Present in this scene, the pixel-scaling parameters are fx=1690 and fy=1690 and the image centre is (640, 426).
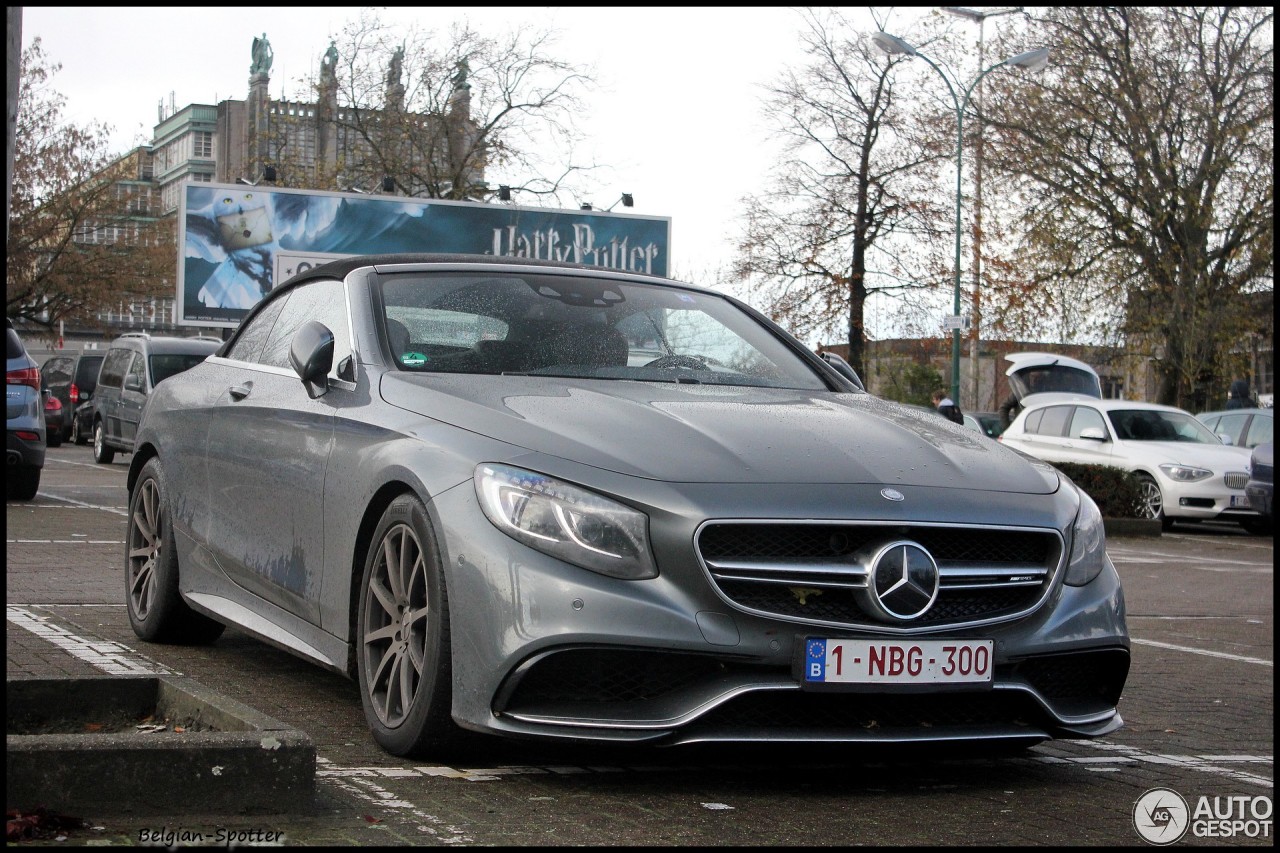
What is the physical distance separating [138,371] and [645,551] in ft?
78.9

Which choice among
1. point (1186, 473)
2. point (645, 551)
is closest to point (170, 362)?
point (1186, 473)

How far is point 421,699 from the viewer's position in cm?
446

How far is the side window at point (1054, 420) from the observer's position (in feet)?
73.5

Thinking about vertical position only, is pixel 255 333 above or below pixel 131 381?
above

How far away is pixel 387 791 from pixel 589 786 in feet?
1.74

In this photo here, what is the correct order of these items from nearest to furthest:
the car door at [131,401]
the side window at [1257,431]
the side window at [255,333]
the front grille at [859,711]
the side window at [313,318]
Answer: the front grille at [859,711]
the side window at [313,318]
the side window at [255,333]
the side window at [1257,431]
the car door at [131,401]

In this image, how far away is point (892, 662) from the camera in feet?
13.9

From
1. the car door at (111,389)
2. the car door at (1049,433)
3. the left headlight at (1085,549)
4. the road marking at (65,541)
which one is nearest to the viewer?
the left headlight at (1085,549)

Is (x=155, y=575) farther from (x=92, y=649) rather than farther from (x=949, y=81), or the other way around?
(x=949, y=81)

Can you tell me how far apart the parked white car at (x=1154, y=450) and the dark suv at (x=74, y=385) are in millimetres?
22159

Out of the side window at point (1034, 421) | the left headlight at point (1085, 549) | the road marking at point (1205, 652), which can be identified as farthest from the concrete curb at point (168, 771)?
the side window at point (1034, 421)

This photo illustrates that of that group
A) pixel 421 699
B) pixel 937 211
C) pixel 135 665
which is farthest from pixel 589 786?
pixel 937 211

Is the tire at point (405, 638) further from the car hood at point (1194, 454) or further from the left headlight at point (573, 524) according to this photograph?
the car hood at point (1194, 454)

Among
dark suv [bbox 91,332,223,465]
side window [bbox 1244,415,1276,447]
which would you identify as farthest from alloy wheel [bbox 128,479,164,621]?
side window [bbox 1244,415,1276,447]
